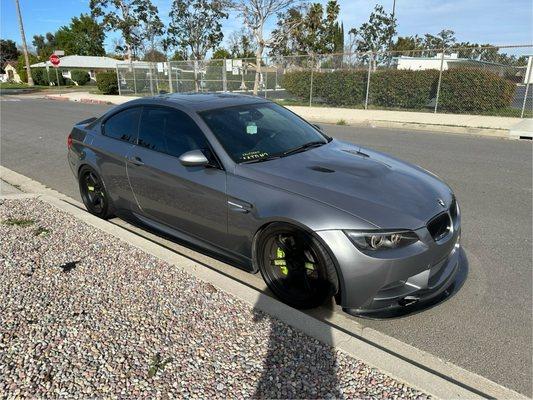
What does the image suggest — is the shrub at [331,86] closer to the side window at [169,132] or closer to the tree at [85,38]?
the side window at [169,132]

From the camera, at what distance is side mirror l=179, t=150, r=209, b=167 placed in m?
3.51

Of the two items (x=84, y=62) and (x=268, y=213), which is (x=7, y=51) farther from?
(x=268, y=213)

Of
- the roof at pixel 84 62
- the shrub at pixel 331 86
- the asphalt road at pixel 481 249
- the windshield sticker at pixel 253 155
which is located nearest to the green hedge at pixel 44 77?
the roof at pixel 84 62

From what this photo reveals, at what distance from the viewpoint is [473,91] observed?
15.9 m

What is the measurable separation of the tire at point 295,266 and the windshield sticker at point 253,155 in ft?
2.30

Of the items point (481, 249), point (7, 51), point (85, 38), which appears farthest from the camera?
point (7, 51)

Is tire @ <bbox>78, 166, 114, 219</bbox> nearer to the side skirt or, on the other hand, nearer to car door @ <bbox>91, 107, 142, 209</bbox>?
car door @ <bbox>91, 107, 142, 209</bbox>

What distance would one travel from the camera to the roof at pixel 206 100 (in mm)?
4094

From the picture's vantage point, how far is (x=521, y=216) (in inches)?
204

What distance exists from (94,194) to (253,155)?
254cm

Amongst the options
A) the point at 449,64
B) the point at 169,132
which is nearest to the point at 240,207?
the point at 169,132

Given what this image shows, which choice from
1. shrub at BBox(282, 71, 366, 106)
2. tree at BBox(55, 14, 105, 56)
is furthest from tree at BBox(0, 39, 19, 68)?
shrub at BBox(282, 71, 366, 106)

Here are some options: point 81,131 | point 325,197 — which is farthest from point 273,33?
point 325,197

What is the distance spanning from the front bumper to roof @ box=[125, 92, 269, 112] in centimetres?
190
